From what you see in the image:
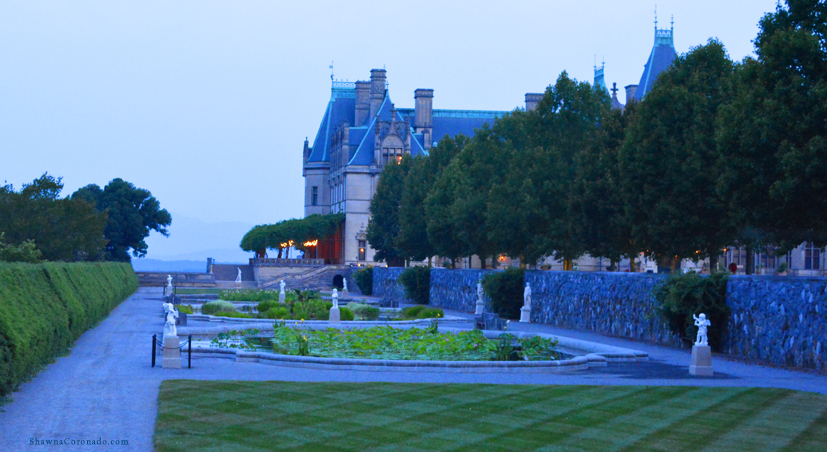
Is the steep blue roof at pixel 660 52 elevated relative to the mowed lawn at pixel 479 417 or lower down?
elevated

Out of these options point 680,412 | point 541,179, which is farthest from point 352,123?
point 680,412

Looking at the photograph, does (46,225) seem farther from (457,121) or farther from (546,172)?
(457,121)

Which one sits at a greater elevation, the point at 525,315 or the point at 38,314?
the point at 38,314

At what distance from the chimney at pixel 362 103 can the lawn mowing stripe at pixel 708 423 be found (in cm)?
9189

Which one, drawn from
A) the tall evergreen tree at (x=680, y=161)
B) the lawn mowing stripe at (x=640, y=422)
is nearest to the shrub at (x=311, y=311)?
the tall evergreen tree at (x=680, y=161)

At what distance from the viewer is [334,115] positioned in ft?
363

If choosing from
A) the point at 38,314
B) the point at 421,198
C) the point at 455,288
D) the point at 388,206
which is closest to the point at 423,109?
the point at 388,206

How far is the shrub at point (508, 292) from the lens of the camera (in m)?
41.7

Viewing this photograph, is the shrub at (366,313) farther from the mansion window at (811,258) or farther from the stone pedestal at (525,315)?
the mansion window at (811,258)

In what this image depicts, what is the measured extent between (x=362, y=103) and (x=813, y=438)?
316 feet

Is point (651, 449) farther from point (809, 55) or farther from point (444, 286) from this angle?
point (444, 286)

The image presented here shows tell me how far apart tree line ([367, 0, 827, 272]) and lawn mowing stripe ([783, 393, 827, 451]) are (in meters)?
7.81

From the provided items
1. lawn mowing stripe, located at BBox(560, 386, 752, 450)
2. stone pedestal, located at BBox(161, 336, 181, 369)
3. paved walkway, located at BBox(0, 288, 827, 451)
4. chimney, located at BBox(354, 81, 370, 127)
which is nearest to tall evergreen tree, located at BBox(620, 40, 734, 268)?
paved walkway, located at BBox(0, 288, 827, 451)

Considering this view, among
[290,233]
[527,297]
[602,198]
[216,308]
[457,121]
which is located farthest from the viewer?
[457,121]
